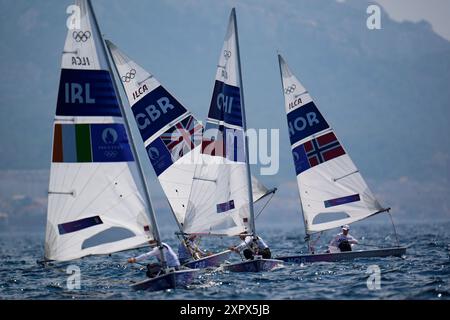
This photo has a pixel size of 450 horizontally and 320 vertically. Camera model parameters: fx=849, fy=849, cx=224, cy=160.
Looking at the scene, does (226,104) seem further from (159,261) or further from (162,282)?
(162,282)

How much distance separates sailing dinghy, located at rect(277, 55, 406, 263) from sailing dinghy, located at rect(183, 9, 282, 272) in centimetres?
282

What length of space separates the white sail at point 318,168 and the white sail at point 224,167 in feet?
9.56

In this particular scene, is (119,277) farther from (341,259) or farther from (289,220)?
(289,220)

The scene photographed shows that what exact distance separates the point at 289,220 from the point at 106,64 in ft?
534

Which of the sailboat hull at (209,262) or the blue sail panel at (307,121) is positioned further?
the blue sail panel at (307,121)

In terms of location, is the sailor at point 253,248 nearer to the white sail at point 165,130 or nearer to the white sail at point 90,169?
the white sail at point 165,130

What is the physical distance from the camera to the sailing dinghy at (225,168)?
77.8 ft

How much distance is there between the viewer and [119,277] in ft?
76.4

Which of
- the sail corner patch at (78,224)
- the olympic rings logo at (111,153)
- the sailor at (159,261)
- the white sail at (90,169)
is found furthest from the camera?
the sailor at (159,261)

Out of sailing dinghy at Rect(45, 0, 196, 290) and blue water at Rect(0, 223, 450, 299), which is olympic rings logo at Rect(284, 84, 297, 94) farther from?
sailing dinghy at Rect(45, 0, 196, 290)

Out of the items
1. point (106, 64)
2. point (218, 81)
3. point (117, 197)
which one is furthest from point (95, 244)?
point (218, 81)

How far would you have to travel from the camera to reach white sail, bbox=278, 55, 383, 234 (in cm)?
2639

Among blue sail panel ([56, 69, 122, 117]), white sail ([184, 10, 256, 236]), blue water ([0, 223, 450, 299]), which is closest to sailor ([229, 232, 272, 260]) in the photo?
white sail ([184, 10, 256, 236])

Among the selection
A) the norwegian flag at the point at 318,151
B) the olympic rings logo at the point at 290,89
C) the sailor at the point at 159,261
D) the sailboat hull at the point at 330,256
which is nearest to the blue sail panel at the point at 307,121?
the norwegian flag at the point at 318,151
